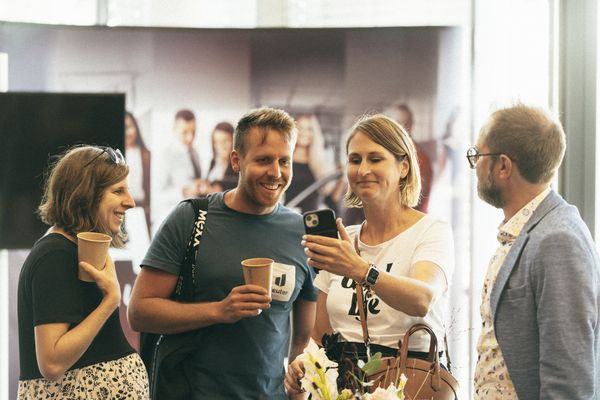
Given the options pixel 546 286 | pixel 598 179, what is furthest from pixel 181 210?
pixel 598 179

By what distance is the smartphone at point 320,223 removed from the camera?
2.44 metres

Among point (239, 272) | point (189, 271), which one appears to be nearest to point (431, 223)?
point (239, 272)

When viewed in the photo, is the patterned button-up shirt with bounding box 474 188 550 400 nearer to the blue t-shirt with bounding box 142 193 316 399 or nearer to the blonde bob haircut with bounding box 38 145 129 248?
the blue t-shirt with bounding box 142 193 316 399

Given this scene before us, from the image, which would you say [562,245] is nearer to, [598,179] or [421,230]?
[421,230]

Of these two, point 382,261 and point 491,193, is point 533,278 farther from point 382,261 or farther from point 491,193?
point 382,261

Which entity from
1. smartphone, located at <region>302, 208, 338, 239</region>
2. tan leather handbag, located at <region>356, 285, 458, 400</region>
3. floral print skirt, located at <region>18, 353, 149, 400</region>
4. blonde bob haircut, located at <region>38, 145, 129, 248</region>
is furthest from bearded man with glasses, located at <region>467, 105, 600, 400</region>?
blonde bob haircut, located at <region>38, 145, 129, 248</region>

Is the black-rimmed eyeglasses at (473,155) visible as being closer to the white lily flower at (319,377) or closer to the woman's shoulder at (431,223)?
the woman's shoulder at (431,223)

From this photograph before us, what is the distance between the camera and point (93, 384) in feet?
8.05

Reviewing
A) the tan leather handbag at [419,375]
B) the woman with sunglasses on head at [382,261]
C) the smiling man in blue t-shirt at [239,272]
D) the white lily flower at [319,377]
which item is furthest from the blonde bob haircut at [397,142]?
the white lily flower at [319,377]

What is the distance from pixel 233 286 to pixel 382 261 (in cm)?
53

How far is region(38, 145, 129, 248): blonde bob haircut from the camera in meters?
2.52

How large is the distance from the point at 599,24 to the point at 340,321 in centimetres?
224

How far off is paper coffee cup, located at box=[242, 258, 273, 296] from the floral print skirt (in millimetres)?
506

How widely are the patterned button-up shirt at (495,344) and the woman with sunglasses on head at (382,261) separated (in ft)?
0.68
